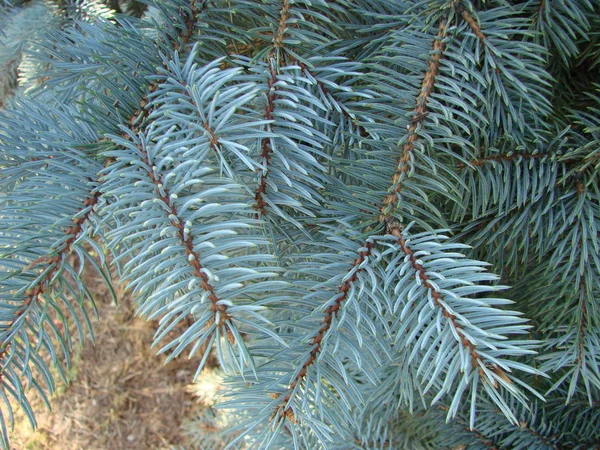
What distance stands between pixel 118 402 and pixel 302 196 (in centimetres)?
135

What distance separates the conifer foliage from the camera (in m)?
0.32

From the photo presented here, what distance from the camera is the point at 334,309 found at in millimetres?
Answer: 358

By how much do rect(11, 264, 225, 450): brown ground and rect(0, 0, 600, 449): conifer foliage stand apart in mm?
1128

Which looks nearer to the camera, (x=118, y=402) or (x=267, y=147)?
(x=267, y=147)

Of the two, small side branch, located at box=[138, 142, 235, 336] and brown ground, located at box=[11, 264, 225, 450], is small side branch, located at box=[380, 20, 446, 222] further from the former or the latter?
brown ground, located at box=[11, 264, 225, 450]

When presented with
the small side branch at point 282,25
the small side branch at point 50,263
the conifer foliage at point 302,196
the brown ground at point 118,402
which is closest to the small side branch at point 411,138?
the conifer foliage at point 302,196

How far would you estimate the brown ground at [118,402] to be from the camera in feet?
4.65

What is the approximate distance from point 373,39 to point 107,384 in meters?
1.40

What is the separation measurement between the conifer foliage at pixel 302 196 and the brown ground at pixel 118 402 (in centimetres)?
113

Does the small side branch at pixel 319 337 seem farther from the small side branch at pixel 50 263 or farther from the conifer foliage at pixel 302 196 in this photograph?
the small side branch at pixel 50 263

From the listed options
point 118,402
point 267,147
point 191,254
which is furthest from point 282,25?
point 118,402

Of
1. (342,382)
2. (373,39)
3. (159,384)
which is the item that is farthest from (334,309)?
(159,384)

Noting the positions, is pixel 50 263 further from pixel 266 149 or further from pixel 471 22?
pixel 471 22

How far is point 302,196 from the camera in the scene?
0.37 m
